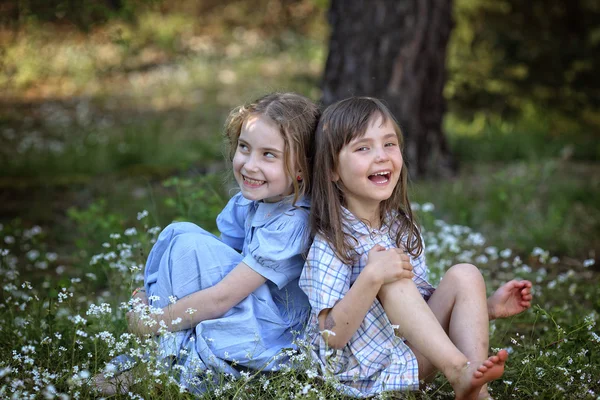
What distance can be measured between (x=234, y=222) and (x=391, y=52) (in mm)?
2698

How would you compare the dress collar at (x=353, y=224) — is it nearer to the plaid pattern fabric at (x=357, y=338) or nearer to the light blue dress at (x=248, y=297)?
the plaid pattern fabric at (x=357, y=338)

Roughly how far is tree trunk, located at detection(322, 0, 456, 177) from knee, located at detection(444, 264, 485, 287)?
2550mm

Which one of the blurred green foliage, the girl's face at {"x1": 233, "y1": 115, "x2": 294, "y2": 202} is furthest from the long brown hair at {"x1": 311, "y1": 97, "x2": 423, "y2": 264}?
the blurred green foliage

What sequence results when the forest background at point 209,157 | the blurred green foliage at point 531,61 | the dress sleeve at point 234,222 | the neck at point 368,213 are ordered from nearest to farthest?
1. the neck at point 368,213
2. the dress sleeve at point 234,222
3. the forest background at point 209,157
4. the blurred green foliage at point 531,61

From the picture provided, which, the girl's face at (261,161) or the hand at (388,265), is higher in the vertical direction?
the girl's face at (261,161)

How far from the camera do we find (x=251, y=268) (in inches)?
101

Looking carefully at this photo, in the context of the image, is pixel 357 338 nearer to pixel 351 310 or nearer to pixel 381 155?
pixel 351 310

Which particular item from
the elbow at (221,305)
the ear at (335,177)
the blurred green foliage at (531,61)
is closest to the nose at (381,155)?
the ear at (335,177)

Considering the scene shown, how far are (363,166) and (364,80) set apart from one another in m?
2.74

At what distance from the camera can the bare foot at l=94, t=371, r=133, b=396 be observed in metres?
2.44

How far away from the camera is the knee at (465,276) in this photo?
2590 millimetres

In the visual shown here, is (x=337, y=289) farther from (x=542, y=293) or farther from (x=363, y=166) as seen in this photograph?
(x=542, y=293)

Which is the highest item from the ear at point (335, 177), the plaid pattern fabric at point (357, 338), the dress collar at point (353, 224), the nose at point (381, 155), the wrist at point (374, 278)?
the nose at point (381, 155)

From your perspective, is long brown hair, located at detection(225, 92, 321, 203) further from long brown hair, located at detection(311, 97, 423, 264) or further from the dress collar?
the dress collar
